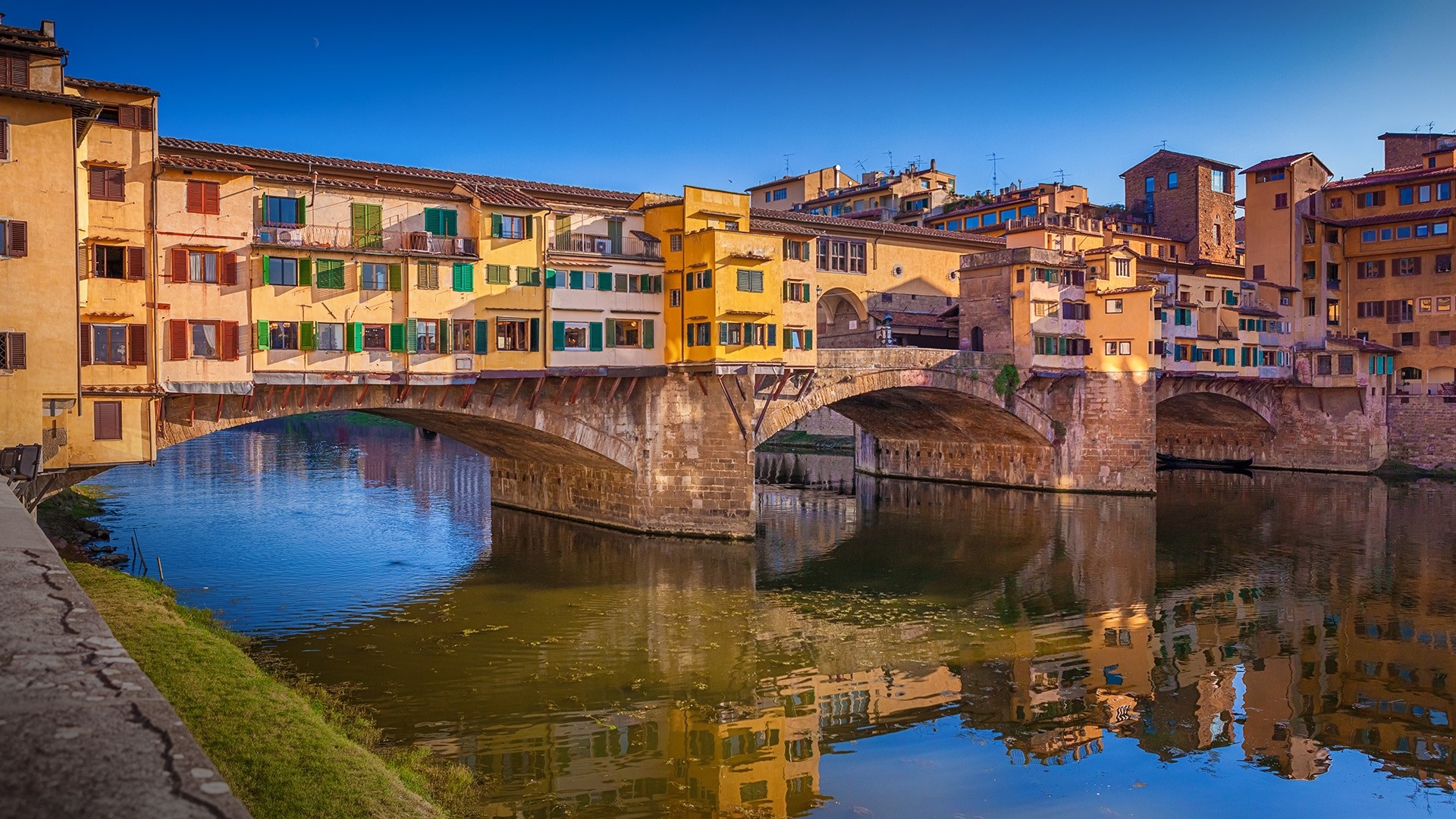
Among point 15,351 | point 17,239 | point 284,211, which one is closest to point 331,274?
point 284,211

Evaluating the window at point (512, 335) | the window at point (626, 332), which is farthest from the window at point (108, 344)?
the window at point (626, 332)

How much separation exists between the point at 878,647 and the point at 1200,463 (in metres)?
48.0

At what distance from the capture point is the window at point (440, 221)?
31.6 metres

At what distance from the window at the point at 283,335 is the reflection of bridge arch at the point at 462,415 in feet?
4.21

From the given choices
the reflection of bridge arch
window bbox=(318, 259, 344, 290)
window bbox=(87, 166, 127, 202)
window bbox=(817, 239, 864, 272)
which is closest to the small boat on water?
window bbox=(817, 239, 864, 272)

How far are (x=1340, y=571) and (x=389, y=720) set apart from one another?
95.5 ft

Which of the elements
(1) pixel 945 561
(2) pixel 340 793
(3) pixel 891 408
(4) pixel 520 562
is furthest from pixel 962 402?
(2) pixel 340 793

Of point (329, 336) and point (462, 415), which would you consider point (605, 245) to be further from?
point (329, 336)

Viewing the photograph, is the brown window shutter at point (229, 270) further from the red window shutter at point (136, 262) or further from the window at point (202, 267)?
the red window shutter at point (136, 262)

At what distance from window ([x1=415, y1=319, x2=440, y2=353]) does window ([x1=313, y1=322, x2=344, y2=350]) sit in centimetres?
222

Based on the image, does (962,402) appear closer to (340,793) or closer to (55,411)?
(55,411)

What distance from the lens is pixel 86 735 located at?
566 centimetres

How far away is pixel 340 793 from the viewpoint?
38.5 ft

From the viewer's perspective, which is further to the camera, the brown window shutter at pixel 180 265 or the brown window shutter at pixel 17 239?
the brown window shutter at pixel 180 265
